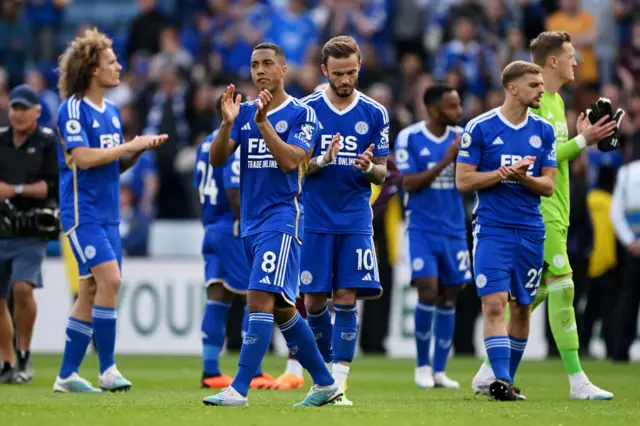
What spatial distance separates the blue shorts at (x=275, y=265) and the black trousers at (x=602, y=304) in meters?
9.40

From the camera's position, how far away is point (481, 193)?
10.4m

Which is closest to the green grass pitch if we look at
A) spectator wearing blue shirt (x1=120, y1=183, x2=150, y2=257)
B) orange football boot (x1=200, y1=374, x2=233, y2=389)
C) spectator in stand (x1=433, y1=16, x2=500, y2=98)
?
orange football boot (x1=200, y1=374, x2=233, y2=389)

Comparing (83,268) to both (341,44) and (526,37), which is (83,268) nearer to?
(341,44)

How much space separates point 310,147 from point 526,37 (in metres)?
12.9

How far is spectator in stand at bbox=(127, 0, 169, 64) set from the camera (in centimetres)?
2308

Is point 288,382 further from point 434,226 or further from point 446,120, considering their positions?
point 446,120

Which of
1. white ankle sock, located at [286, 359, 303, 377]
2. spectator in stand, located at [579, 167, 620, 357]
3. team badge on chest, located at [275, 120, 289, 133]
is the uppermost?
team badge on chest, located at [275, 120, 289, 133]

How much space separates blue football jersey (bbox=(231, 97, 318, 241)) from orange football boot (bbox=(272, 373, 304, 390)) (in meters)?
3.25

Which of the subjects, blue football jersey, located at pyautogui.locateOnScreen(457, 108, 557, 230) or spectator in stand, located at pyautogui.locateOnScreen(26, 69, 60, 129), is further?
spectator in stand, located at pyautogui.locateOnScreen(26, 69, 60, 129)

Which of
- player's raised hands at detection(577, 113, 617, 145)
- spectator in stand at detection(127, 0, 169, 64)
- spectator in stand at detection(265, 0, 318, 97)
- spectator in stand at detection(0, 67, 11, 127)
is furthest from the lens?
spectator in stand at detection(127, 0, 169, 64)

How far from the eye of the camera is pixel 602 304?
696 inches

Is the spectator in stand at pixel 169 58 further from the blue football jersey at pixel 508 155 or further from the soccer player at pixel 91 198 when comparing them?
the blue football jersey at pixel 508 155

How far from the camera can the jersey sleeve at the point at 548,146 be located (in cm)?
1029

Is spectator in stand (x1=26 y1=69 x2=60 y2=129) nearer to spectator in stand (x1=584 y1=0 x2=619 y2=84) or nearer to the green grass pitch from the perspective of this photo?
the green grass pitch
